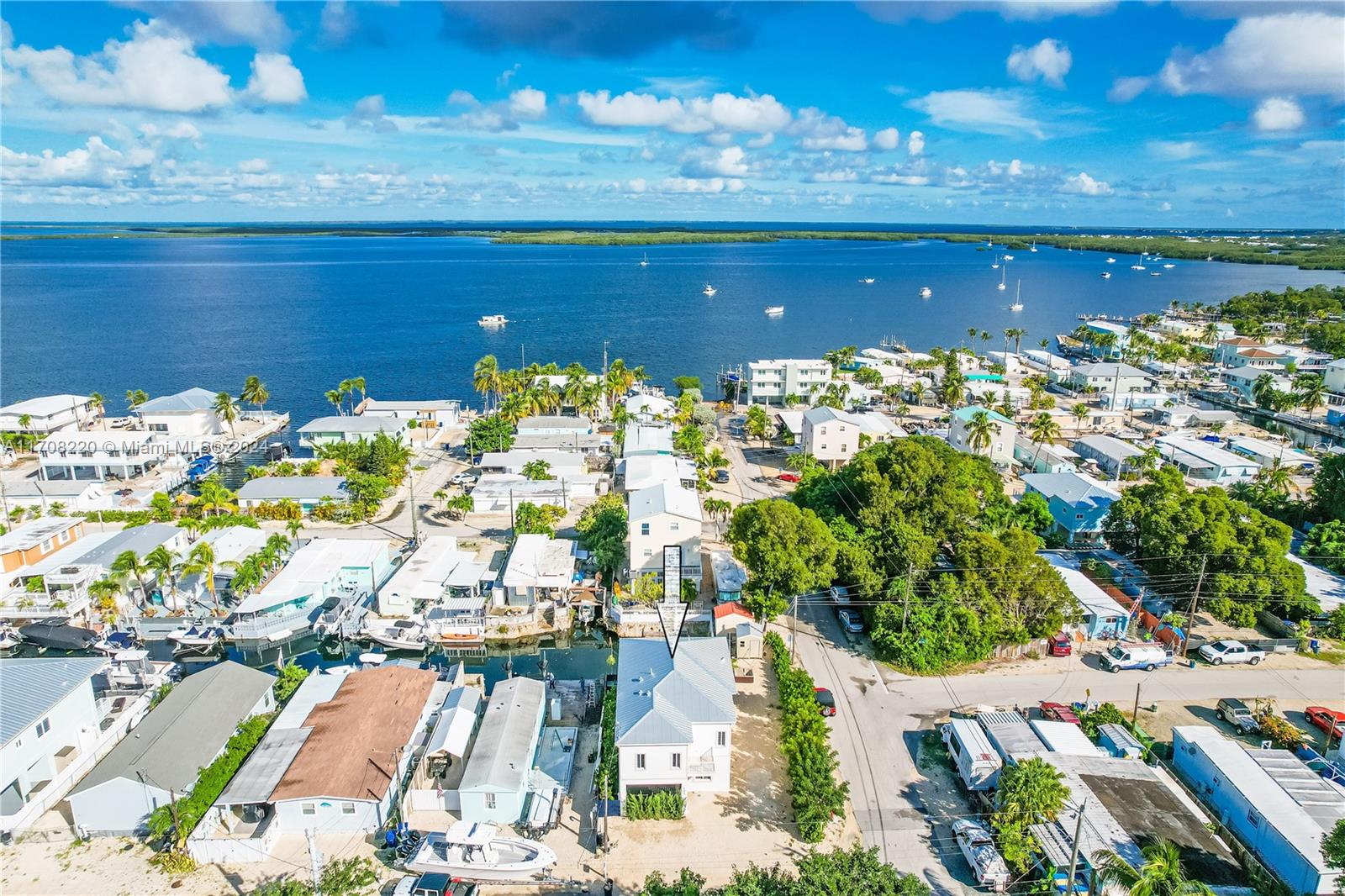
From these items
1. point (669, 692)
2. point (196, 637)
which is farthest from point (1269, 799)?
point (196, 637)

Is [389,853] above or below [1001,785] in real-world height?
Result: below

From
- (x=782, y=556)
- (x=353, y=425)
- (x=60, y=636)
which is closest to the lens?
(x=782, y=556)

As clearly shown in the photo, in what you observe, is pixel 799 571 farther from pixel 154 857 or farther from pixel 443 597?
pixel 154 857

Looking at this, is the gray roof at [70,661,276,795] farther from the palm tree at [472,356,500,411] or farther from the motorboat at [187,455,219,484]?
the palm tree at [472,356,500,411]

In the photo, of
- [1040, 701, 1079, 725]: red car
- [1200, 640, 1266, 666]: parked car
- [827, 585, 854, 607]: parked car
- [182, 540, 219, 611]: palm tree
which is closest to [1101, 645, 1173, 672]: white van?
[1200, 640, 1266, 666]: parked car

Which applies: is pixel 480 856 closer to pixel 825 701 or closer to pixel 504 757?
pixel 504 757

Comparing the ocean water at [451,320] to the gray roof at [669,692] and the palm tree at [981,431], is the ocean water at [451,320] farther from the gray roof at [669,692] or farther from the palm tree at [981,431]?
the gray roof at [669,692]

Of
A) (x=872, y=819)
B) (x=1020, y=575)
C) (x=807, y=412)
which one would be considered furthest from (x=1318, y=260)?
(x=872, y=819)
